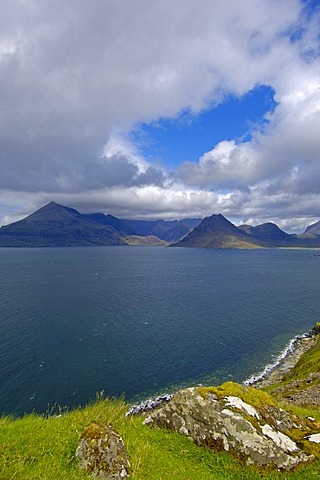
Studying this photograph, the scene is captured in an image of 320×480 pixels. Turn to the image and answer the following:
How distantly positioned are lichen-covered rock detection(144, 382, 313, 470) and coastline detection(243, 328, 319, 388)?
1898 inches

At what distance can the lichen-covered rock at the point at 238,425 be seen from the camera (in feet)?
36.1

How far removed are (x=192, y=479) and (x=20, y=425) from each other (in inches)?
264

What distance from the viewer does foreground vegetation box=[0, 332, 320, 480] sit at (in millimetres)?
8500

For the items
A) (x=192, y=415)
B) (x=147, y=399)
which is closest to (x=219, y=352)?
(x=147, y=399)

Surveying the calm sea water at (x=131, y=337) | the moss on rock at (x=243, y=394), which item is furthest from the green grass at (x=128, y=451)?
the calm sea water at (x=131, y=337)

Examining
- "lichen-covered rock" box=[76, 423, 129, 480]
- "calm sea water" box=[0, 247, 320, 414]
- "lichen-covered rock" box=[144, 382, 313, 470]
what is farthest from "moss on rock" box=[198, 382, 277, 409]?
"calm sea water" box=[0, 247, 320, 414]

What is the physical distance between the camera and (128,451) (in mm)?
10297

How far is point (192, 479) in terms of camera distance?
973 cm

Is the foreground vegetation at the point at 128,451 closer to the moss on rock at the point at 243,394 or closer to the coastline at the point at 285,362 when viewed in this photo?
the moss on rock at the point at 243,394

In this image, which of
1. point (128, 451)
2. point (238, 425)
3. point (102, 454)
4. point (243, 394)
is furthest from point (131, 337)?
point (102, 454)

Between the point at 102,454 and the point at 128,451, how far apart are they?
1.53 meters

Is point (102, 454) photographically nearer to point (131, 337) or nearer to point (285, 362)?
point (285, 362)

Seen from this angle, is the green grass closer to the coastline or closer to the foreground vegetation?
the foreground vegetation

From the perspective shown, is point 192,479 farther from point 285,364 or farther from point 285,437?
point 285,364
